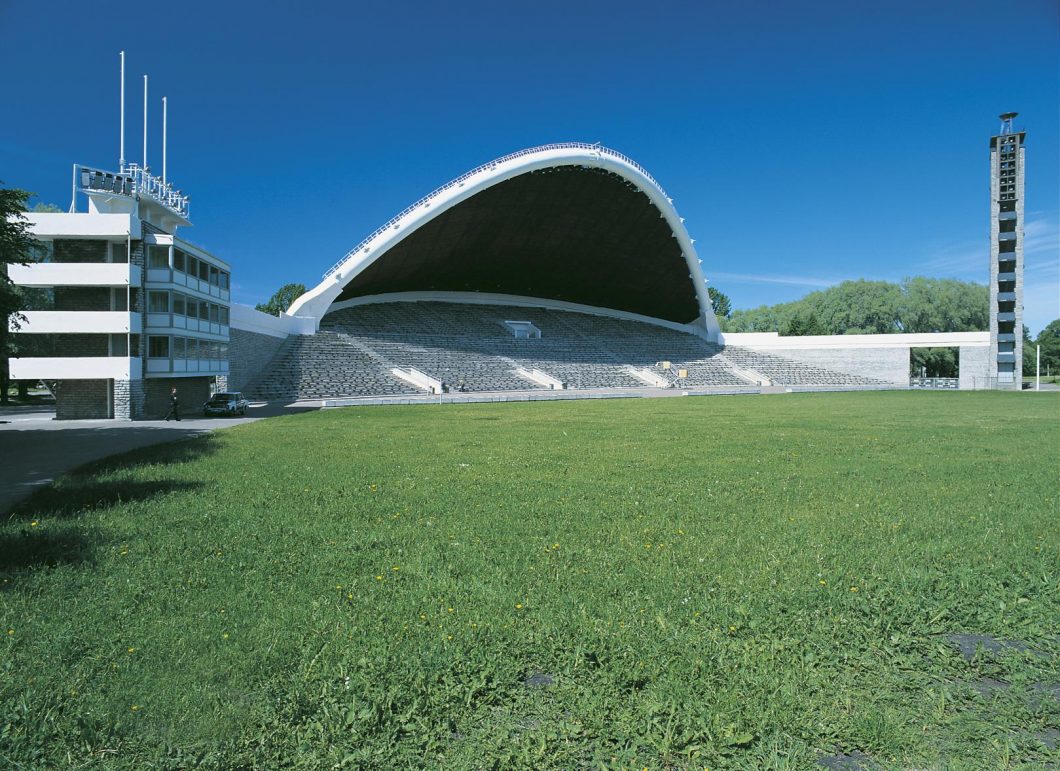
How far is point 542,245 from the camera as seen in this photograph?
6353cm

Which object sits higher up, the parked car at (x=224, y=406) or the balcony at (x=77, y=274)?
the balcony at (x=77, y=274)

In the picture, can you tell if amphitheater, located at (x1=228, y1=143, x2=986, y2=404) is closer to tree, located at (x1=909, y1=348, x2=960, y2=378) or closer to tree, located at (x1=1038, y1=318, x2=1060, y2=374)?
tree, located at (x1=909, y1=348, x2=960, y2=378)

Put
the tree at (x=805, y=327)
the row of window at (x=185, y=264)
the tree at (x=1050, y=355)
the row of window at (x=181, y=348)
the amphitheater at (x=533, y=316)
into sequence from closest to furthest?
the row of window at (x=185, y=264) < the row of window at (x=181, y=348) < the amphitheater at (x=533, y=316) < the tree at (x=805, y=327) < the tree at (x=1050, y=355)

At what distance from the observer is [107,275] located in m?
25.7

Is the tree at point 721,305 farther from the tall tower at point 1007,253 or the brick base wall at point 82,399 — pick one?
the brick base wall at point 82,399

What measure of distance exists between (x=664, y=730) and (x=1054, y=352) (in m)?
139

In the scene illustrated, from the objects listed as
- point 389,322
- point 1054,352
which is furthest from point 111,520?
point 1054,352

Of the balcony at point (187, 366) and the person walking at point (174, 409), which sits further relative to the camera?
the balcony at point (187, 366)

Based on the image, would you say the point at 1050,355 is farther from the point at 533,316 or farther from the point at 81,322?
the point at 81,322

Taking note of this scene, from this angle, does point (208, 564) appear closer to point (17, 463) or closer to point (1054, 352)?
point (17, 463)

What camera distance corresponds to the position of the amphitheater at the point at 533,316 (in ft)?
148

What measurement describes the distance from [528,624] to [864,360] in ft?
237

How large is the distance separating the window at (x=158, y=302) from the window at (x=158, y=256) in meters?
1.30

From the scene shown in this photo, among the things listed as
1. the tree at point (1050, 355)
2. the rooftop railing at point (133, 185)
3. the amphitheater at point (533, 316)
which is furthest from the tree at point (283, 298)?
the tree at point (1050, 355)
